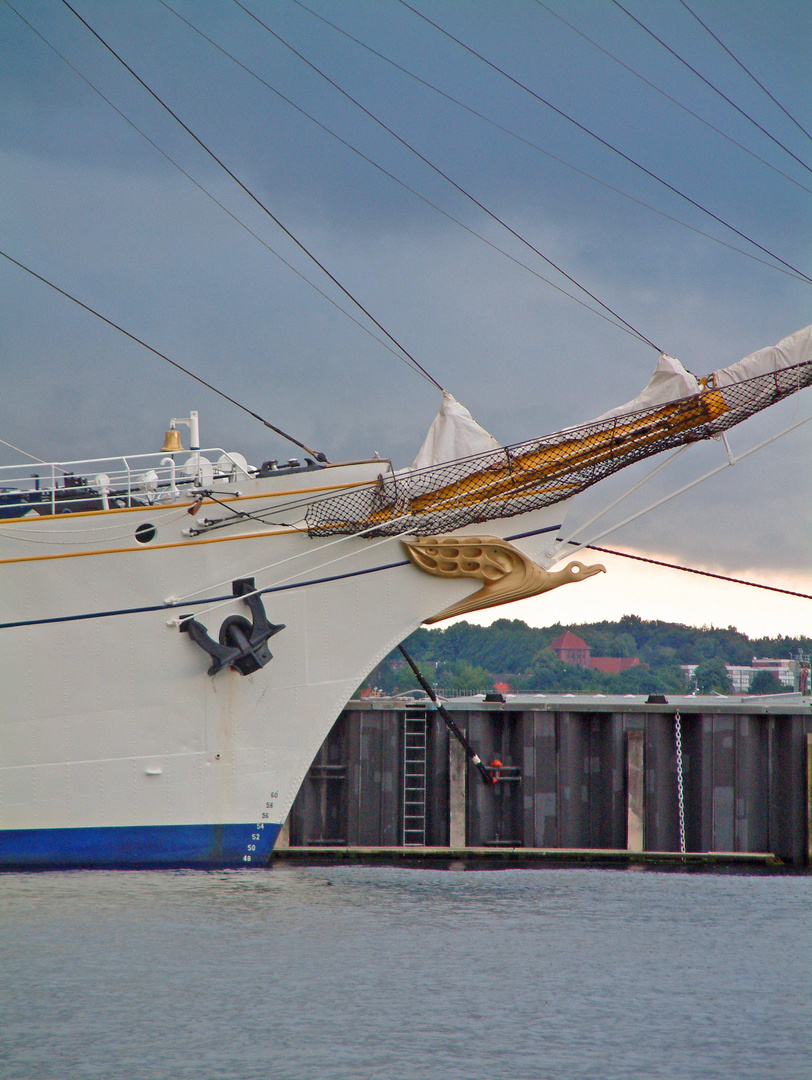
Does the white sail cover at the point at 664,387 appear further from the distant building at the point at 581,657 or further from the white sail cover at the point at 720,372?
the distant building at the point at 581,657

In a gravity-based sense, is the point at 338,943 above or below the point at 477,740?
below

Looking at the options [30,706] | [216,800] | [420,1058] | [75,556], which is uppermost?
[75,556]

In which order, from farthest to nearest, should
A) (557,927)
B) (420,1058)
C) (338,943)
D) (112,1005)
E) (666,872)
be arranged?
(666,872), (557,927), (338,943), (112,1005), (420,1058)

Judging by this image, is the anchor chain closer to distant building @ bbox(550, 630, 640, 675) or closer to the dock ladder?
the dock ladder

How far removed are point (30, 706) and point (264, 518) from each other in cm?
396

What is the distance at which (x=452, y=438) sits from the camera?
661 inches

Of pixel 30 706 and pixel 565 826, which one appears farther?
pixel 565 826

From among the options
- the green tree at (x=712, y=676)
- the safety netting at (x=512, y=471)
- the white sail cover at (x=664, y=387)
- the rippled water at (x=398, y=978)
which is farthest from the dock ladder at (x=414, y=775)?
the green tree at (x=712, y=676)

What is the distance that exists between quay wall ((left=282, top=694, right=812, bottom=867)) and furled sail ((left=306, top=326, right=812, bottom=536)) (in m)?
3.37

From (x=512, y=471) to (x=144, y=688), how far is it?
18.7 feet

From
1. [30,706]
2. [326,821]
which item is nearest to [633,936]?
[326,821]

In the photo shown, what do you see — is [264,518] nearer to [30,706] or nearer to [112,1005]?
[30,706]

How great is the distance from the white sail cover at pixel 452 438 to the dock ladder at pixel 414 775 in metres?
3.91

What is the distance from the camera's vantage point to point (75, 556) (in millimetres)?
15820
